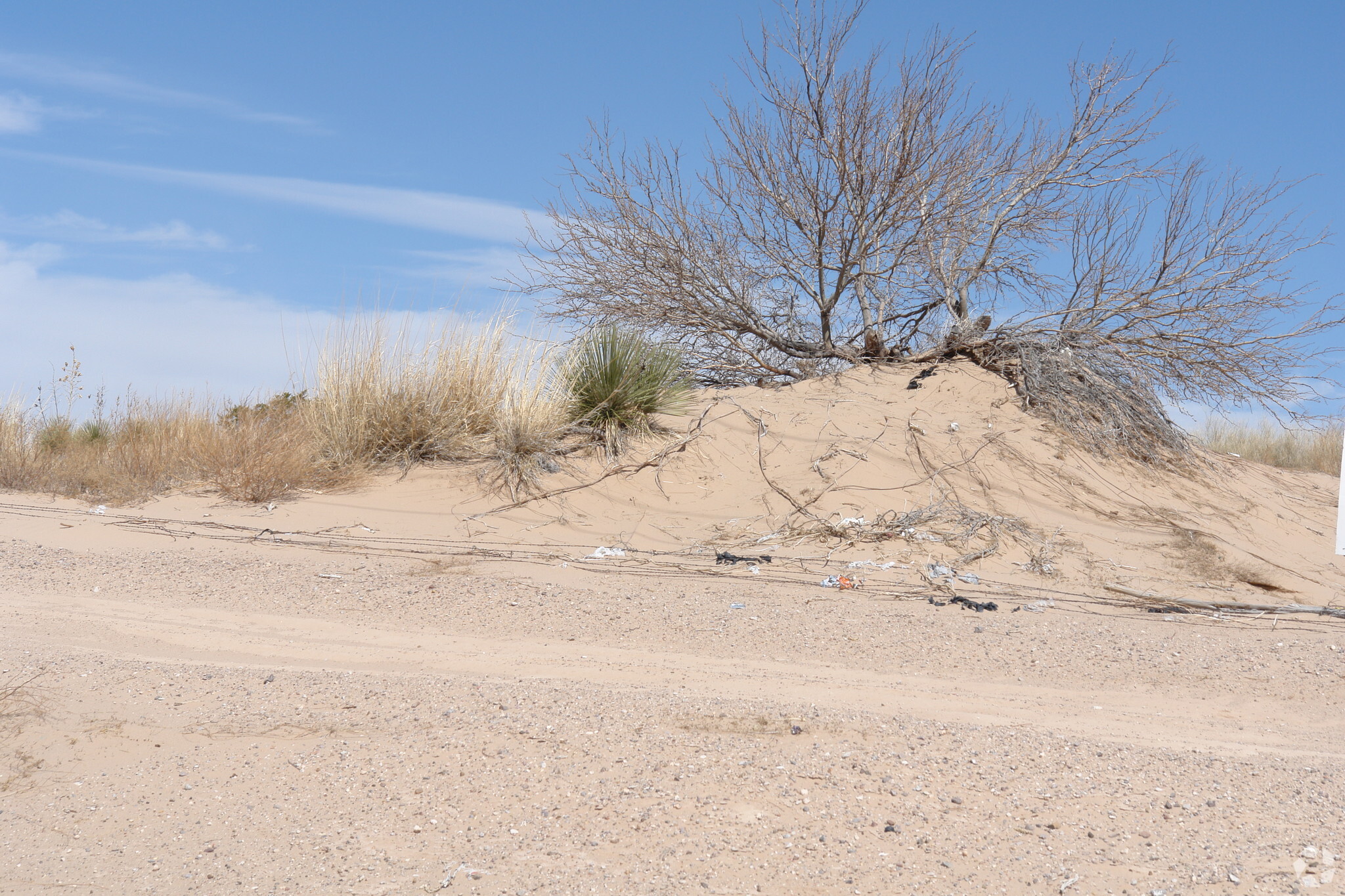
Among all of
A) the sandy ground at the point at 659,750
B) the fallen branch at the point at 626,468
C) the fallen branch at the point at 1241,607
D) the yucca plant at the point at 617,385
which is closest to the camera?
the sandy ground at the point at 659,750

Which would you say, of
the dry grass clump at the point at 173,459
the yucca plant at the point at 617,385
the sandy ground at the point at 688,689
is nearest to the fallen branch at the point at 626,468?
the sandy ground at the point at 688,689

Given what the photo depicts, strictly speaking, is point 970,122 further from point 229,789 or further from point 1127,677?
point 229,789

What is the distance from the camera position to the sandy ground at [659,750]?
123 inches

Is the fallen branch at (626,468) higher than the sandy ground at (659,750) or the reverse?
higher

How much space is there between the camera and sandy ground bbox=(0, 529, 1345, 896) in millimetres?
Answer: 3113

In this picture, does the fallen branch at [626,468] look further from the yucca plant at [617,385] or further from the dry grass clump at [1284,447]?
the dry grass clump at [1284,447]

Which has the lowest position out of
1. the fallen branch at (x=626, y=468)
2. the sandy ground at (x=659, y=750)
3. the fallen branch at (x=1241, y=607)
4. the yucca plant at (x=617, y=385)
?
the sandy ground at (x=659, y=750)

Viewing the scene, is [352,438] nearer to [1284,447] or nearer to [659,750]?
[659,750]

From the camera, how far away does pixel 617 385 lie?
1048 centimetres

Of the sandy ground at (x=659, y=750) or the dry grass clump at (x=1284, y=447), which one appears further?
the dry grass clump at (x=1284, y=447)

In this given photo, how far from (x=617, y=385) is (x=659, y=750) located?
694cm

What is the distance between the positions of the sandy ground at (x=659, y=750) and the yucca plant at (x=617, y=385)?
432 cm

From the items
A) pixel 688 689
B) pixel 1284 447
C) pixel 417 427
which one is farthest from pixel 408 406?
pixel 1284 447

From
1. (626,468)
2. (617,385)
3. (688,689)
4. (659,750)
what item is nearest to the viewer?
(659,750)
